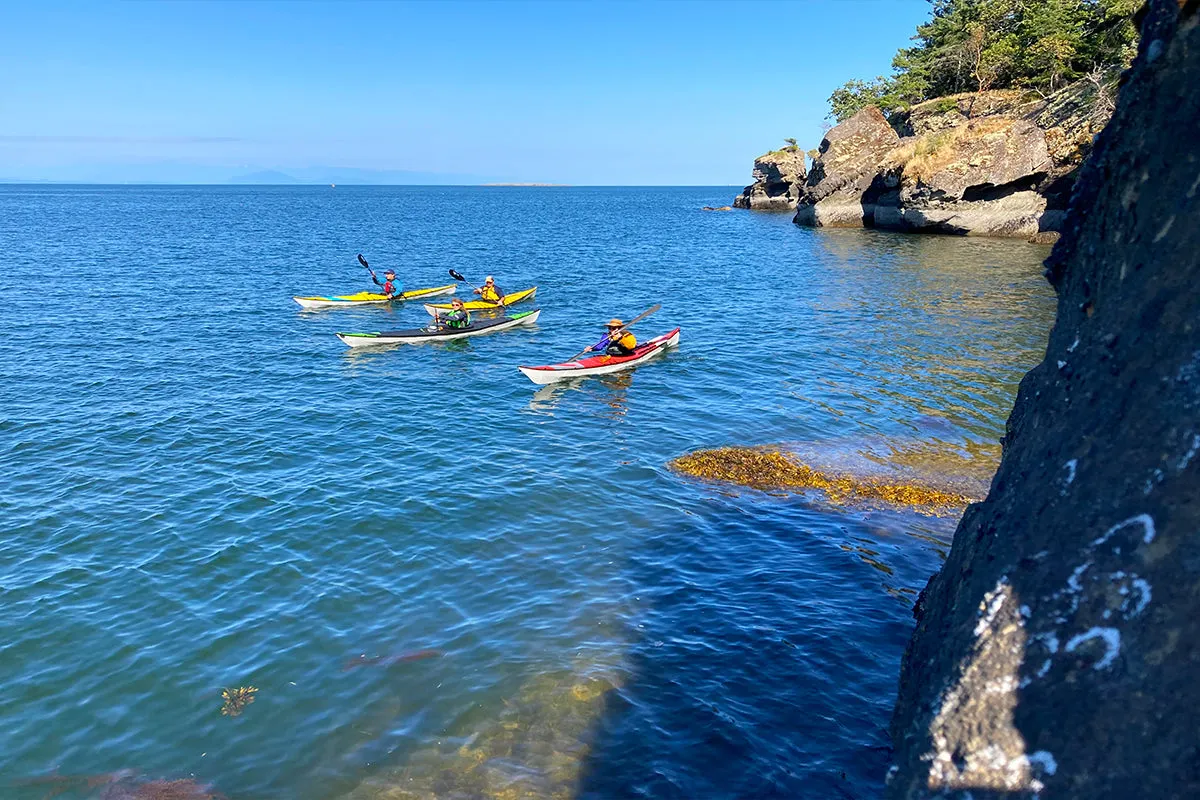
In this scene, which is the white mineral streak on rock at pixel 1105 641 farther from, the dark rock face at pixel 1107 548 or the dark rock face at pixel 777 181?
the dark rock face at pixel 777 181

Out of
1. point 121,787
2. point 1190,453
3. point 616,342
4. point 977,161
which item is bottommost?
point 121,787

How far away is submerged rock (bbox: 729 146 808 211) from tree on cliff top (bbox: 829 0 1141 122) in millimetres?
15011

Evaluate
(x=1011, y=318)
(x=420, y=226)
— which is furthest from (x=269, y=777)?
(x=420, y=226)

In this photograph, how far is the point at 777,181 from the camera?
11181 centimetres

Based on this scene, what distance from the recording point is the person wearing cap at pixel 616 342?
26281mm

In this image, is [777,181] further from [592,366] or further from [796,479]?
[796,479]

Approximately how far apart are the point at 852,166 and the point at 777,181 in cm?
4024

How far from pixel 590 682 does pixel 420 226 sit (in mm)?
97348

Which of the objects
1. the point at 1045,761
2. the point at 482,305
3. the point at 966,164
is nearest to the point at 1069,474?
the point at 1045,761

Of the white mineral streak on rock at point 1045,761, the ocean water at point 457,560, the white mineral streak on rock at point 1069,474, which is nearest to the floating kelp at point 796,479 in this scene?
the ocean water at point 457,560

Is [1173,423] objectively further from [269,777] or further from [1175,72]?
[269,777]

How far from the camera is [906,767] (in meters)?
5.59

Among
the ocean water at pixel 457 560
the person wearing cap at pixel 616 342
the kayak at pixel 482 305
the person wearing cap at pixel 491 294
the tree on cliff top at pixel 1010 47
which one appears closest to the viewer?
Answer: the ocean water at pixel 457 560

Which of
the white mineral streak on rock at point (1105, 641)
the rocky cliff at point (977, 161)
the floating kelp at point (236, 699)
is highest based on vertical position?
the rocky cliff at point (977, 161)
